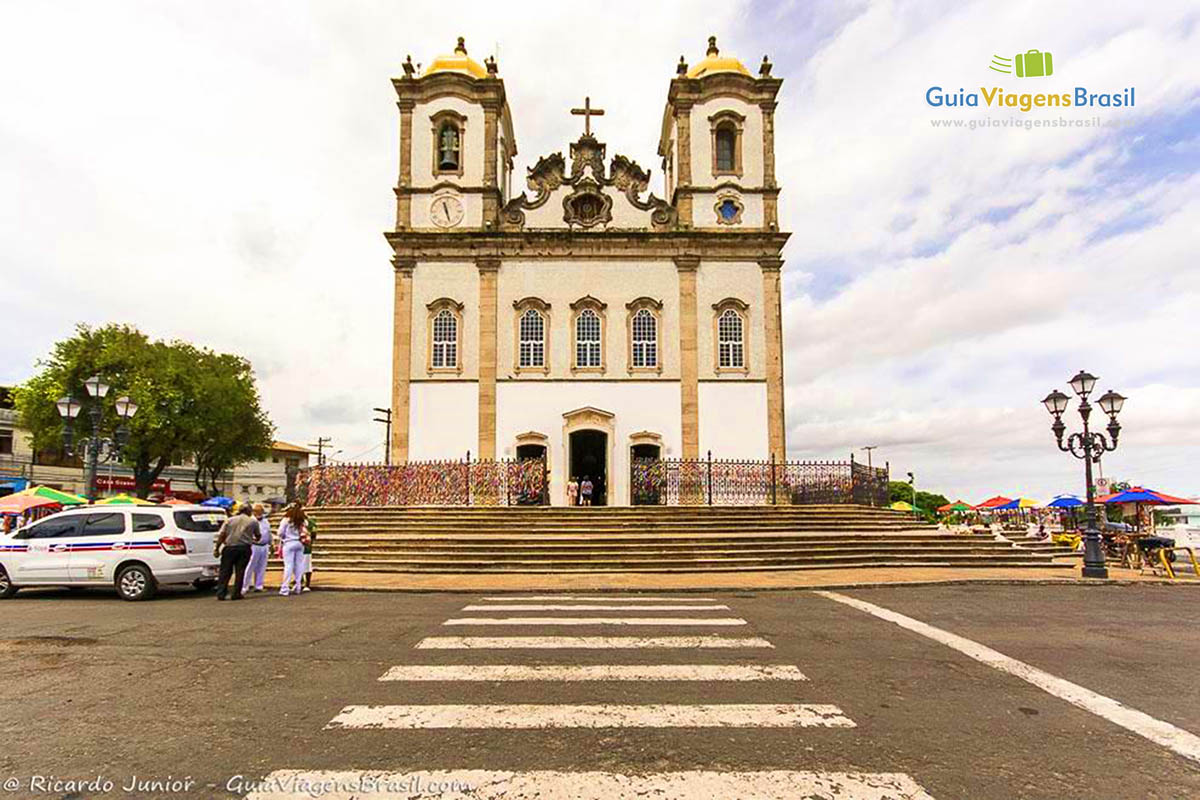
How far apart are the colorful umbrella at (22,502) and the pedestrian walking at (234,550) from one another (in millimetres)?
15212

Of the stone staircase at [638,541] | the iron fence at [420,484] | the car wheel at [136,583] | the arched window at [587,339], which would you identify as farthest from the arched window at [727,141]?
the car wheel at [136,583]

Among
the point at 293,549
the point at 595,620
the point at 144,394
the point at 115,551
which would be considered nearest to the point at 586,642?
the point at 595,620

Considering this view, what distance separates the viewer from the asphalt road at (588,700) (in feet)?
13.8

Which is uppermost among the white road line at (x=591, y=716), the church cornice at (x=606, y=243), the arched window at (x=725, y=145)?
the arched window at (x=725, y=145)

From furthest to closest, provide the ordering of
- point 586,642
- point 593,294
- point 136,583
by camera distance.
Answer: point 593,294, point 136,583, point 586,642

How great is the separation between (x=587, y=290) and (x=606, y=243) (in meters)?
1.95

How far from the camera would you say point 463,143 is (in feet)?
99.4

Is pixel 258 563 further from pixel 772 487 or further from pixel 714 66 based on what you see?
pixel 714 66

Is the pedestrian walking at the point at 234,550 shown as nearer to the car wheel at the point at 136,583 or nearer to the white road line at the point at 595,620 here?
the car wheel at the point at 136,583

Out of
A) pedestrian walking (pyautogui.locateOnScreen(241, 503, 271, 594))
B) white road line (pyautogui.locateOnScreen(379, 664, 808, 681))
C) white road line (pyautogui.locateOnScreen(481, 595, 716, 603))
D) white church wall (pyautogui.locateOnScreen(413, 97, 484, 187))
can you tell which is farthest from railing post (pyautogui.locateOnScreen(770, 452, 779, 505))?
white road line (pyautogui.locateOnScreen(379, 664, 808, 681))

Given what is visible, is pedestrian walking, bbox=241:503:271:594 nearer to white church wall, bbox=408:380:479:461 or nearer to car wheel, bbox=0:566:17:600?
car wheel, bbox=0:566:17:600

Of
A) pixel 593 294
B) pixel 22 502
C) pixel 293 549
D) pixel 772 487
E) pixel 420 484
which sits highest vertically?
pixel 593 294

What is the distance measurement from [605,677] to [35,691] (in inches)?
173

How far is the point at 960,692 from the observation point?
19.1 feet
